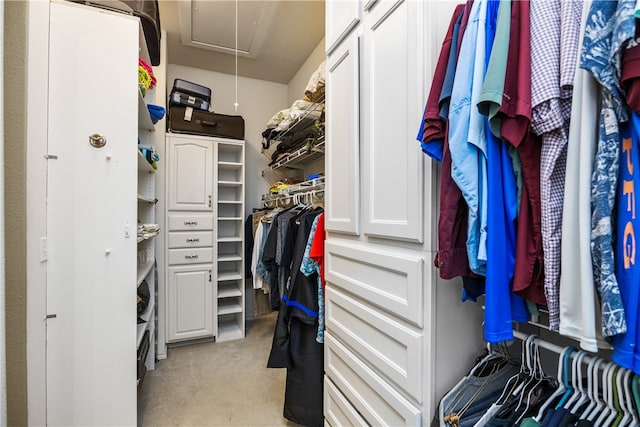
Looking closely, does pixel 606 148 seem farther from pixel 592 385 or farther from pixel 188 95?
pixel 188 95

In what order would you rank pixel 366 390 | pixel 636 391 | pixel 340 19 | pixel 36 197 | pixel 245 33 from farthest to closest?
pixel 245 33 < pixel 340 19 < pixel 36 197 < pixel 366 390 < pixel 636 391

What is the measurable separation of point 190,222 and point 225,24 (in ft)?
5.69

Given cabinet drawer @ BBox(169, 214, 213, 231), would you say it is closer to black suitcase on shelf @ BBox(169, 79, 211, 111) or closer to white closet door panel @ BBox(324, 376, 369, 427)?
black suitcase on shelf @ BBox(169, 79, 211, 111)

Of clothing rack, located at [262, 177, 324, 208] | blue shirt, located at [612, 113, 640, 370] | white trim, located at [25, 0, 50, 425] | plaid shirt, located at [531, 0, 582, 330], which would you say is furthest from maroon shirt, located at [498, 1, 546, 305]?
white trim, located at [25, 0, 50, 425]

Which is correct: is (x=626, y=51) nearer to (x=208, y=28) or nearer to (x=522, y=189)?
(x=522, y=189)

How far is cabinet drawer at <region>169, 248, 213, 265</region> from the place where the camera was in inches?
111

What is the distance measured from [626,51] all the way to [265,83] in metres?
3.74

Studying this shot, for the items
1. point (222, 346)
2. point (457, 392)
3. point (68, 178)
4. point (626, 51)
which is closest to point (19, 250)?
point (68, 178)

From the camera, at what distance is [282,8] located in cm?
246

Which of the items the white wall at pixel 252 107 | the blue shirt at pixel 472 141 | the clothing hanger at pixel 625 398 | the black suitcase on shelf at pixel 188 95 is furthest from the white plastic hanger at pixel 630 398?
the white wall at pixel 252 107

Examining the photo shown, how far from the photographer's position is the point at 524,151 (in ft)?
2.14

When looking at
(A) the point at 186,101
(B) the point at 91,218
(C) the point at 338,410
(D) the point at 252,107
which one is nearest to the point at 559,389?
(C) the point at 338,410

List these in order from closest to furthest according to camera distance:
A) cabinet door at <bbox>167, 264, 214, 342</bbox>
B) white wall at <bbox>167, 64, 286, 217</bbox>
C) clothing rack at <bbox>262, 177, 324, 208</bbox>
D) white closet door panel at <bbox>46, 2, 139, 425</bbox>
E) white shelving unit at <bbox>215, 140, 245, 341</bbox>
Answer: white closet door panel at <bbox>46, 2, 139, 425</bbox>
clothing rack at <bbox>262, 177, 324, 208</bbox>
cabinet door at <bbox>167, 264, 214, 342</bbox>
white shelving unit at <bbox>215, 140, 245, 341</bbox>
white wall at <bbox>167, 64, 286, 217</bbox>

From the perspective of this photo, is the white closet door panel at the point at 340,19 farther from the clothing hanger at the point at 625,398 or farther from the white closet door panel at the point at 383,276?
the clothing hanger at the point at 625,398
